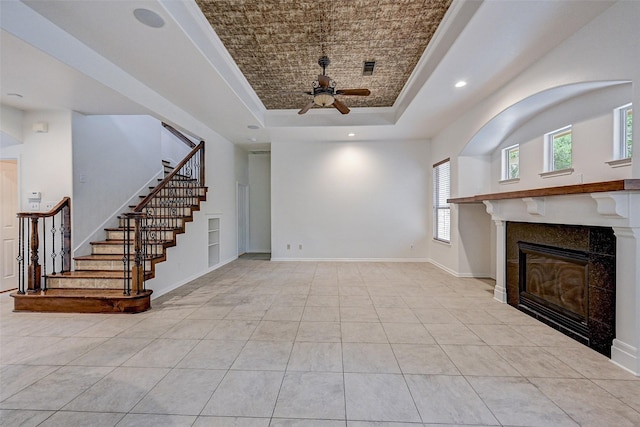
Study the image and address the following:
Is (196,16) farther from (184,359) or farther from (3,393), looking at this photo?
(3,393)

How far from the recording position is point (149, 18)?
2414 millimetres

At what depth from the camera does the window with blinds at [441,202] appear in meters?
5.86

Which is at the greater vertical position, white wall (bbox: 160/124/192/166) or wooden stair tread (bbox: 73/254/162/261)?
white wall (bbox: 160/124/192/166)

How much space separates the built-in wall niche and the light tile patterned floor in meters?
2.33

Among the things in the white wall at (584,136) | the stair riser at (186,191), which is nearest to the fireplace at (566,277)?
the white wall at (584,136)

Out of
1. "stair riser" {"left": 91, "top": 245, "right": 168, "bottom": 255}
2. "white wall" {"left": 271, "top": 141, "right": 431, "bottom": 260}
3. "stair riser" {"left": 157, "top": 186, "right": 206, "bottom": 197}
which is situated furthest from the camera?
"white wall" {"left": 271, "top": 141, "right": 431, "bottom": 260}

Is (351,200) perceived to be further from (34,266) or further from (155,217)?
(34,266)

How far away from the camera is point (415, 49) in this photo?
11.7 ft

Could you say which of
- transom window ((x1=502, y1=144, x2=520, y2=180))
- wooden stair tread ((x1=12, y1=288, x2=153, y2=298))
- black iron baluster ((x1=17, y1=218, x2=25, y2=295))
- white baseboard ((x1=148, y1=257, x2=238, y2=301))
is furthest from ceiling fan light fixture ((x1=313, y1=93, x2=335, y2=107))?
black iron baluster ((x1=17, y1=218, x2=25, y2=295))

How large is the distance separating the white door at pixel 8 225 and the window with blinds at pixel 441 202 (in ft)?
25.4

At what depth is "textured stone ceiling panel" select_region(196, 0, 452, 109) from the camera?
2.77 metres

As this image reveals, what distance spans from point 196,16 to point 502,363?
423 cm

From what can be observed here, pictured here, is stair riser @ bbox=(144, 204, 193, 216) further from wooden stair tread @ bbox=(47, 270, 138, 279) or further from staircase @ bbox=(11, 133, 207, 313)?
wooden stair tread @ bbox=(47, 270, 138, 279)

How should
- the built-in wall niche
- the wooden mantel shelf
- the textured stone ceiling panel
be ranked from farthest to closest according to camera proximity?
the built-in wall niche → the textured stone ceiling panel → the wooden mantel shelf
